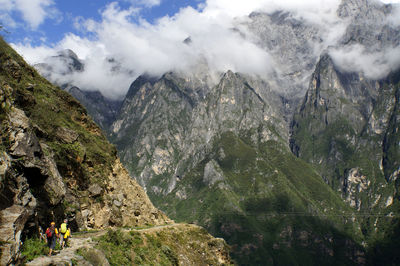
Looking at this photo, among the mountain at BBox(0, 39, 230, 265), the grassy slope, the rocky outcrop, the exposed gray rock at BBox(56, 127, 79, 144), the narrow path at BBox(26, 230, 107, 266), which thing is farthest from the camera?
the exposed gray rock at BBox(56, 127, 79, 144)

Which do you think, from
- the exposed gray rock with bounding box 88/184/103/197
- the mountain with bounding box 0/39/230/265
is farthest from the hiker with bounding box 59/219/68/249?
the exposed gray rock with bounding box 88/184/103/197

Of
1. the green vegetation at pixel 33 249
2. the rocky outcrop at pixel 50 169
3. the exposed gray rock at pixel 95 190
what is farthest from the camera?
the exposed gray rock at pixel 95 190

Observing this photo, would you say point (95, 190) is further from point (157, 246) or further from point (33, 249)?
point (33, 249)

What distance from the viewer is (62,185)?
1035 inches

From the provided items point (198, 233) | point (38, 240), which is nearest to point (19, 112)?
point (38, 240)

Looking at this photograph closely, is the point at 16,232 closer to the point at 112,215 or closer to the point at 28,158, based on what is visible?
the point at 28,158

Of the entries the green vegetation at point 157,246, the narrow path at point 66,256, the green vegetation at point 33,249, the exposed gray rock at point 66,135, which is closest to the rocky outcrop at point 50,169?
the exposed gray rock at point 66,135

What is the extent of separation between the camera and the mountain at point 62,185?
16.9 metres

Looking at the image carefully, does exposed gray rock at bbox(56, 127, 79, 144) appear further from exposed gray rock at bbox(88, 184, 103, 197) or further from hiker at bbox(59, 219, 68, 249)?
hiker at bbox(59, 219, 68, 249)

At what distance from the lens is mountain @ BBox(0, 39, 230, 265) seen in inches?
664

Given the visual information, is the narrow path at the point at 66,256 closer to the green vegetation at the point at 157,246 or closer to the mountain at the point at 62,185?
the mountain at the point at 62,185

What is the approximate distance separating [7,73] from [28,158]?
57.3 feet

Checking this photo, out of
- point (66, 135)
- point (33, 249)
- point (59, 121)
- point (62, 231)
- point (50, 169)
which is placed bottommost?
point (33, 249)

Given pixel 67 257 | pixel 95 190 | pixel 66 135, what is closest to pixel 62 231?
pixel 67 257
